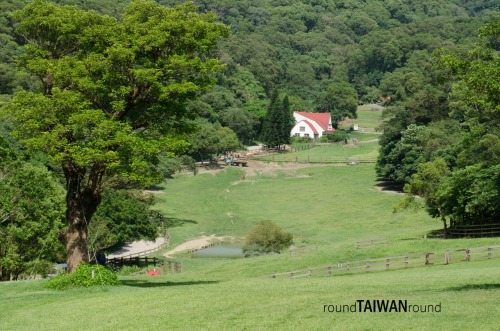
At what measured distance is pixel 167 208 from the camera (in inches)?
3597

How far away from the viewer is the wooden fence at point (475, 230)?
53.2 metres

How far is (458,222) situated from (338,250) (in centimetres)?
1203

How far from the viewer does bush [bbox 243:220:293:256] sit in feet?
207

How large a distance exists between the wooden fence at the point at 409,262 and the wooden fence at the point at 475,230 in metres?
11.0

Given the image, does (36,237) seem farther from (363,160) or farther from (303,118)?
(303,118)

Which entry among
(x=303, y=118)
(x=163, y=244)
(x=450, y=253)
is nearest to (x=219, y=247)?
(x=163, y=244)

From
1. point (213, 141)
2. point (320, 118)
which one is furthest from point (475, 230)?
point (320, 118)

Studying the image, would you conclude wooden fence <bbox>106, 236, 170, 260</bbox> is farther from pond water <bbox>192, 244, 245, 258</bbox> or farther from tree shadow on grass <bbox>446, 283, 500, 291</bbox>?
tree shadow on grass <bbox>446, 283, 500, 291</bbox>

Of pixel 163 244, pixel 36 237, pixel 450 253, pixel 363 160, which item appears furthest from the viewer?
pixel 363 160

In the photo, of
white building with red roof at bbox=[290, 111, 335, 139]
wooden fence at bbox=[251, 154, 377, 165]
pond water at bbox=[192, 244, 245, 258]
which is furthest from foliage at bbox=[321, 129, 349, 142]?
pond water at bbox=[192, 244, 245, 258]

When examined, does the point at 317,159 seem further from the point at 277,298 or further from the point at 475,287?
the point at 277,298

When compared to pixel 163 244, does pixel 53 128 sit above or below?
above

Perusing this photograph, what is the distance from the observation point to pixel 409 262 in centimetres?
4166

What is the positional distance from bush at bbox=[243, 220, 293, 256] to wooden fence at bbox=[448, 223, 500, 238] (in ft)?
46.2
